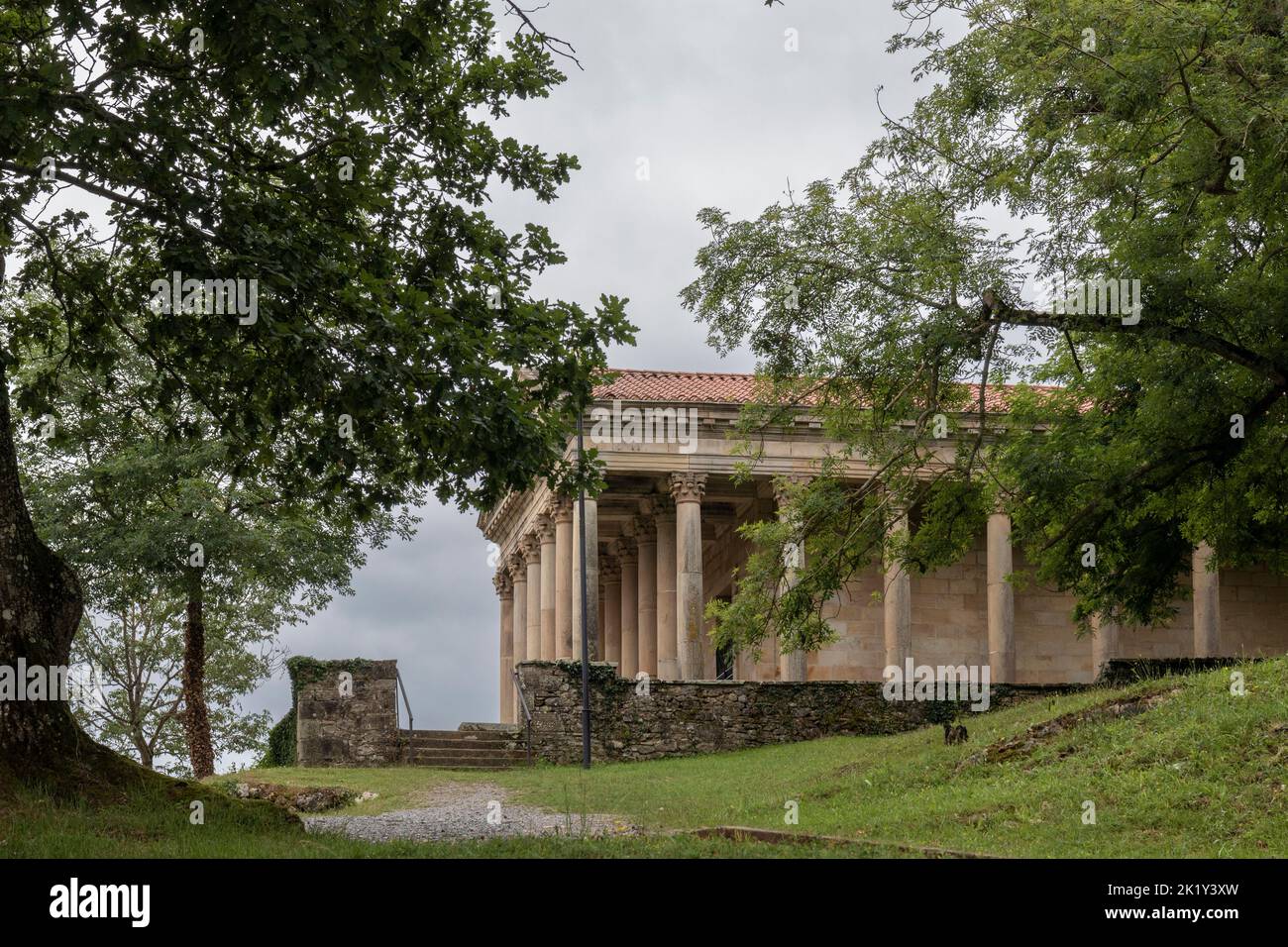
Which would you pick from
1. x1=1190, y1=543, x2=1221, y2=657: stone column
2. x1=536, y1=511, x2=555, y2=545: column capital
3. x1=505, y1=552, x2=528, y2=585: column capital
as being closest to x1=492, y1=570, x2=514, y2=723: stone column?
x1=505, y1=552, x2=528, y2=585: column capital

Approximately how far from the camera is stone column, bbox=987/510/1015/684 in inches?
1394

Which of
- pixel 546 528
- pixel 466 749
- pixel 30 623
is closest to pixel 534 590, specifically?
pixel 546 528

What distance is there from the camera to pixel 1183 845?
11.4 meters

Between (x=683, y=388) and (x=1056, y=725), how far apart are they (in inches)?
718

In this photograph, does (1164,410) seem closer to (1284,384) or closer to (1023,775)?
(1284,384)

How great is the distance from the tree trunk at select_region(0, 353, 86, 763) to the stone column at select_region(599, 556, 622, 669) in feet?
114

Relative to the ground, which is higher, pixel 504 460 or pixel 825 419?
pixel 825 419

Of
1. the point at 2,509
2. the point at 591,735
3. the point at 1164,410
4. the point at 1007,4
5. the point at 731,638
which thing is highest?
the point at 1007,4

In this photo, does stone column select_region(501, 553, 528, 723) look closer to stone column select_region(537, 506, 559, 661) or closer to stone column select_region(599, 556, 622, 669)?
stone column select_region(599, 556, 622, 669)

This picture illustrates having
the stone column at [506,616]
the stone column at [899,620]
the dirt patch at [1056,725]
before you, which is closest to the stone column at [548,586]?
the stone column at [506,616]

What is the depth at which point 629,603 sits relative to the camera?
44.9m

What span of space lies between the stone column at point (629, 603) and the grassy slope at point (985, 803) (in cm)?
2238
